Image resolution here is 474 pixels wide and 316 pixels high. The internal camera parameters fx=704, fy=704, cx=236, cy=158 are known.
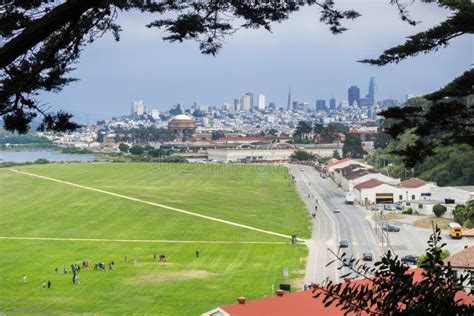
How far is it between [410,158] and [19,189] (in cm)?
4878

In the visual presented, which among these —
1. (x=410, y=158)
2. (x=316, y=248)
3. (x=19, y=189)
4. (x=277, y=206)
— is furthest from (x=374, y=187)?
(x=410, y=158)

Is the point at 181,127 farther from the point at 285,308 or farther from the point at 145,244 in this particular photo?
the point at 285,308

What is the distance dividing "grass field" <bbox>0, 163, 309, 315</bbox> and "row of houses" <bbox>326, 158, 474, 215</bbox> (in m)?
4.78

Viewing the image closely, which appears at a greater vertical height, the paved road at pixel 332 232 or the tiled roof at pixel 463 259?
the tiled roof at pixel 463 259

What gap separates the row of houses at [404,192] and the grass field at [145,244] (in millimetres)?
4776

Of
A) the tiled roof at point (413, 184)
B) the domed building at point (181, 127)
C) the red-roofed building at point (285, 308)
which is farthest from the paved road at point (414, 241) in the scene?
the domed building at point (181, 127)

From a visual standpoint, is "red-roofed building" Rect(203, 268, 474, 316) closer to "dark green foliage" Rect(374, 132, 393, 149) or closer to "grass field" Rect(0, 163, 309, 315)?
"grass field" Rect(0, 163, 309, 315)

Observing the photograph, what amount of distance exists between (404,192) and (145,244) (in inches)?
909

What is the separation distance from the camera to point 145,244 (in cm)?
3083

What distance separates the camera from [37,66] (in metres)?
6.82

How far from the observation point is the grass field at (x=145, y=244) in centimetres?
2066

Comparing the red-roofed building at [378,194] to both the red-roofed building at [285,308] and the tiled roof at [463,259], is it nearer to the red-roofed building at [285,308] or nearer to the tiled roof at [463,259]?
the tiled roof at [463,259]

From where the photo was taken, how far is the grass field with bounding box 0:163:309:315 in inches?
813

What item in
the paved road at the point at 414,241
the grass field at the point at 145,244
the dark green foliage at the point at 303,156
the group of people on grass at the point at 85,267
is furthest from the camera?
the dark green foliage at the point at 303,156
